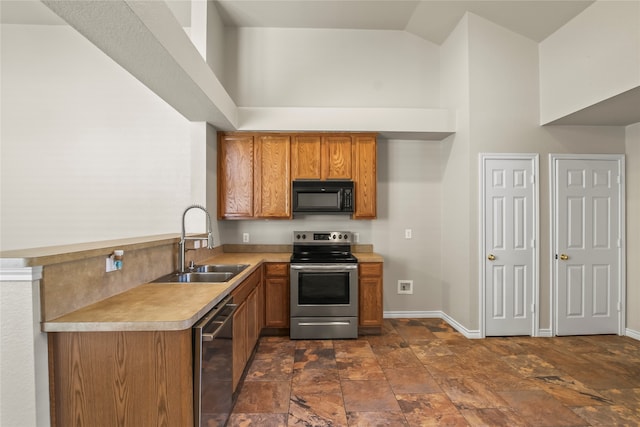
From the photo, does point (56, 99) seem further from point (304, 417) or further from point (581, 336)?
point (581, 336)

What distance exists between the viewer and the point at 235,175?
3.80 metres

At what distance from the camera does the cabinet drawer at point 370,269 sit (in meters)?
3.60

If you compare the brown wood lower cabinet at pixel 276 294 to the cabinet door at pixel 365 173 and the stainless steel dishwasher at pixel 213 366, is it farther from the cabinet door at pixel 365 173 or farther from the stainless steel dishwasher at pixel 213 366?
the stainless steel dishwasher at pixel 213 366

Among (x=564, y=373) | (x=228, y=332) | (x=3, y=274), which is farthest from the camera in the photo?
(x=564, y=373)

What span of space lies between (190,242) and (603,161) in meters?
4.68

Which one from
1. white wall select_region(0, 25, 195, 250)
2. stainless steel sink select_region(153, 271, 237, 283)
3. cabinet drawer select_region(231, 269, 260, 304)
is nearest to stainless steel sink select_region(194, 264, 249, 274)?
cabinet drawer select_region(231, 269, 260, 304)

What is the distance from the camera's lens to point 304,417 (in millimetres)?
2127

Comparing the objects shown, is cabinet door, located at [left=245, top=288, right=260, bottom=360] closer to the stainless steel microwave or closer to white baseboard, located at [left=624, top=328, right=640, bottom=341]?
the stainless steel microwave

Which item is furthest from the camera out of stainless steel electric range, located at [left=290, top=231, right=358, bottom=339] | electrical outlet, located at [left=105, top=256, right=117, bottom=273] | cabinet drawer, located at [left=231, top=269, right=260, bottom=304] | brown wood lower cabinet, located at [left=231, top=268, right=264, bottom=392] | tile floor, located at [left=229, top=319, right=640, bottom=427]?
stainless steel electric range, located at [left=290, top=231, right=358, bottom=339]

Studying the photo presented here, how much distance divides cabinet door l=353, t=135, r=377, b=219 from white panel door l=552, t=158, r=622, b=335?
6.87ft

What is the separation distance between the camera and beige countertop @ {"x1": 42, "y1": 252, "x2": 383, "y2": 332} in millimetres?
1376

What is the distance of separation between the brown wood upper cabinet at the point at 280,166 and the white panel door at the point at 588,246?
221cm

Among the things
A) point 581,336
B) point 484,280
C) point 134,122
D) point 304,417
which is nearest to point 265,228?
point 134,122

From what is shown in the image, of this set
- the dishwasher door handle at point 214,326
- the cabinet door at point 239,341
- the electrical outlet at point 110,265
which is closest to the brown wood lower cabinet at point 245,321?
the cabinet door at point 239,341
